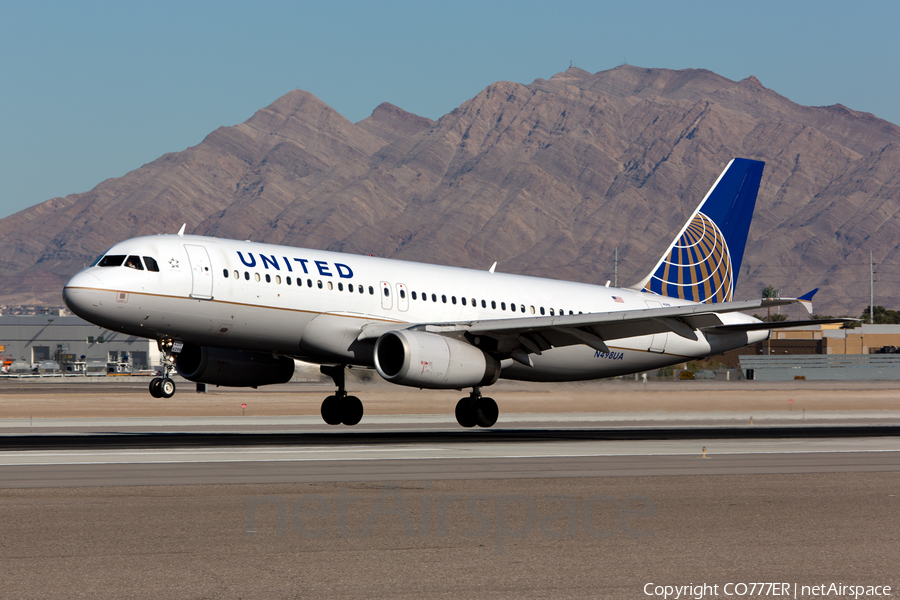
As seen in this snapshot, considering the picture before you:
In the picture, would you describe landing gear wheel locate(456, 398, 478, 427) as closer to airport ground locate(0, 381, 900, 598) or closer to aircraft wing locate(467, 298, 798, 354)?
aircraft wing locate(467, 298, 798, 354)

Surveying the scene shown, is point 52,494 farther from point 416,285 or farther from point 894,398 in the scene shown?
point 894,398

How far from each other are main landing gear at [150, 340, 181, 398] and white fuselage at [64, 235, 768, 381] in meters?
0.40

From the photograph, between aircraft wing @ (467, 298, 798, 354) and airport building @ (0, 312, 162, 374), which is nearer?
aircraft wing @ (467, 298, 798, 354)

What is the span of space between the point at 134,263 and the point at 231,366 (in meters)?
5.84

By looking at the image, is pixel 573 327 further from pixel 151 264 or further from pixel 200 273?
pixel 151 264

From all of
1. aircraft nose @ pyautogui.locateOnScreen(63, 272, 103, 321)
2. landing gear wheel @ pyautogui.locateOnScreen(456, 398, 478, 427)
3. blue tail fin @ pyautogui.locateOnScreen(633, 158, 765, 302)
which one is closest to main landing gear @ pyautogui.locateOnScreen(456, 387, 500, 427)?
landing gear wheel @ pyautogui.locateOnScreen(456, 398, 478, 427)

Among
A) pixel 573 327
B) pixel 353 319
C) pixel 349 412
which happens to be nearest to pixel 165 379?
pixel 353 319

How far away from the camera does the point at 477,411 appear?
33625 millimetres

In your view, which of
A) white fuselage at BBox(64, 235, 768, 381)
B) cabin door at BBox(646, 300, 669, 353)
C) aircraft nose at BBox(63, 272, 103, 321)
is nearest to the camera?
aircraft nose at BBox(63, 272, 103, 321)

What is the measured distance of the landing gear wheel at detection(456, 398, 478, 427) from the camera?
33.6m

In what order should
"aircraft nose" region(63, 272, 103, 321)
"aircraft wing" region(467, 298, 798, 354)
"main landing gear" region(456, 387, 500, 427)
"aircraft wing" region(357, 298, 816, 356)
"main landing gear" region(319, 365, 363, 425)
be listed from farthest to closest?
"main landing gear" region(319, 365, 363, 425), "main landing gear" region(456, 387, 500, 427), "aircraft wing" region(357, 298, 816, 356), "aircraft wing" region(467, 298, 798, 354), "aircraft nose" region(63, 272, 103, 321)

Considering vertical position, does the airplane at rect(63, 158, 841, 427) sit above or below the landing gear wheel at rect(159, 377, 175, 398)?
above

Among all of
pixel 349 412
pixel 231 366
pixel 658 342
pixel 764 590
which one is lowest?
pixel 764 590

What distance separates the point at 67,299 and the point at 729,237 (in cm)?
2640
